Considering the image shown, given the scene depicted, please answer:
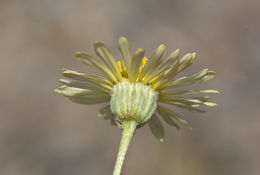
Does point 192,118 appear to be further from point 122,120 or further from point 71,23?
point 122,120

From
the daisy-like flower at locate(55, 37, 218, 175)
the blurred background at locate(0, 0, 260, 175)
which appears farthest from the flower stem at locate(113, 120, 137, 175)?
the blurred background at locate(0, 0, 260, 175)

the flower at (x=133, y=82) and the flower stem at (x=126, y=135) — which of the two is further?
the flower at (x=133, y=82)

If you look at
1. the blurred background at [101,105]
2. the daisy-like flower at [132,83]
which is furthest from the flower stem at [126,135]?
the blurred background at [101,105]

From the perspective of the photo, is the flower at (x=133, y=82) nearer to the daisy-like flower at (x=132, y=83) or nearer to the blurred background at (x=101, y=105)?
the daisy-like flower at (x=132, y=83)

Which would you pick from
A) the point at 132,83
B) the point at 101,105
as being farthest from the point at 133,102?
the point at 101,105

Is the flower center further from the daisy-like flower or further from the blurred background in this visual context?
the blurred background

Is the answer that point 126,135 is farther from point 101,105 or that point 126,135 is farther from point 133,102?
point 101,105

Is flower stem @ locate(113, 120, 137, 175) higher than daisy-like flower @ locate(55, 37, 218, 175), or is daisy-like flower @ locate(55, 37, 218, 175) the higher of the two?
daisy-like flower @ locate(55, 37, 218, 175)
